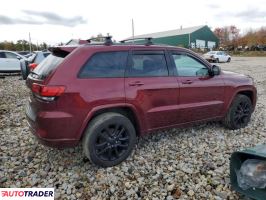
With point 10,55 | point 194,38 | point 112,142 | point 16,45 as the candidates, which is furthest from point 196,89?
point 16,45

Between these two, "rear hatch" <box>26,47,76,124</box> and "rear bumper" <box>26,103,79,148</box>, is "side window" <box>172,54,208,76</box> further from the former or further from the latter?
"rear bumper" <box>26,103,79,148</box>

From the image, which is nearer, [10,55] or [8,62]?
[8,62]

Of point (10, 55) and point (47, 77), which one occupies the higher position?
point (10, 55)

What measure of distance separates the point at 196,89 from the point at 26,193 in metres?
3.06

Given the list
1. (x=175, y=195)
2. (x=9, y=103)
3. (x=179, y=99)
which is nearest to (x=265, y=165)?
(x=175, y=195)

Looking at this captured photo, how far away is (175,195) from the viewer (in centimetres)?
330

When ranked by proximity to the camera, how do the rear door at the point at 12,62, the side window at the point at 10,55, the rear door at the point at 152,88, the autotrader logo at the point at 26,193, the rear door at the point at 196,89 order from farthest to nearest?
the side window at the point at 10,55 < the rear door at the point at 12,62 < the rear door at the point at 196,89 < the rear door at the point at 152,88 < the autotrader logo at the point at 26,193

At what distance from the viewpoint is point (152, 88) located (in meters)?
4.07

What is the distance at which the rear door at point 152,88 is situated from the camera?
3.94m

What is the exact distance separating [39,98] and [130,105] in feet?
4.10

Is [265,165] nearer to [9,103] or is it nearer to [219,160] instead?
[219,160]

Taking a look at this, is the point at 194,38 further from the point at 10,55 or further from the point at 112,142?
the point at 112,142

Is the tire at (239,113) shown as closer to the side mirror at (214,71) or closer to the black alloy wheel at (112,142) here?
the side mirror at (214,71)

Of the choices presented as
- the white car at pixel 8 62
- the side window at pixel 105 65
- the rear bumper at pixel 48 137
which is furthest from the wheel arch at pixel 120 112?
the white car at pixel 8 62
